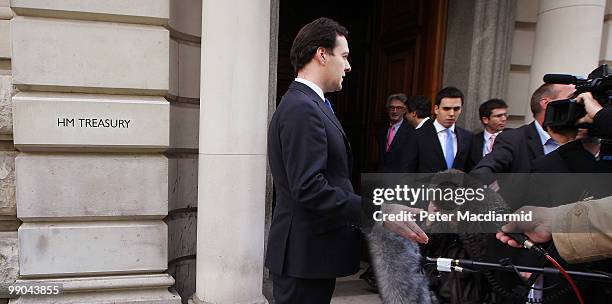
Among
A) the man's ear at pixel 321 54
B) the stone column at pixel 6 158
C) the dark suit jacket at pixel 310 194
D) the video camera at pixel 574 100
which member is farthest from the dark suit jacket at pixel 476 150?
the stone column at pixel 6 158

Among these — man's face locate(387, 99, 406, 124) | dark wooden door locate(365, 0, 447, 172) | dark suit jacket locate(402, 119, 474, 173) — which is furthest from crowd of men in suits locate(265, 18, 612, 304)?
dark wooden door locate(365, 0, 447, 172)

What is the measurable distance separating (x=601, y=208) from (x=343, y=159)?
1.00m

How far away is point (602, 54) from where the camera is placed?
14.5 feet

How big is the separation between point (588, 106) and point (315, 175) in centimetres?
123

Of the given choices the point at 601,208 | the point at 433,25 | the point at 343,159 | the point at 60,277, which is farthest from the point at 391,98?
the point at 60,277

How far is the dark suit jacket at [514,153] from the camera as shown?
101 inches

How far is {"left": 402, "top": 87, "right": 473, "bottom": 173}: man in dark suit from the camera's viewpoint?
3711mm

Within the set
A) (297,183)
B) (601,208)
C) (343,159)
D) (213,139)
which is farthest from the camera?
(213,139)

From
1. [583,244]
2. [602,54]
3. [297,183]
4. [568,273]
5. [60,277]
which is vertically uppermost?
[602,54]

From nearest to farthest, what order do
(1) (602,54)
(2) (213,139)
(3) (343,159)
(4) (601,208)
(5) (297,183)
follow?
(4) (601,208)
(5) (297,183)
(3) (343,159)
(2) (213,139)
(1) (602,54)

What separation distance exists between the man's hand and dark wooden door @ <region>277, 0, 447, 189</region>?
3322 millimetres

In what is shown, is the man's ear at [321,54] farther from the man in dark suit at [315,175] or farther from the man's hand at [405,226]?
the man's hand at [405,226]

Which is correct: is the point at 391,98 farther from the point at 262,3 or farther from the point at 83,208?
the point at 83,208

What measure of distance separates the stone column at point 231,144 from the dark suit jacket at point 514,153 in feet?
5.53
